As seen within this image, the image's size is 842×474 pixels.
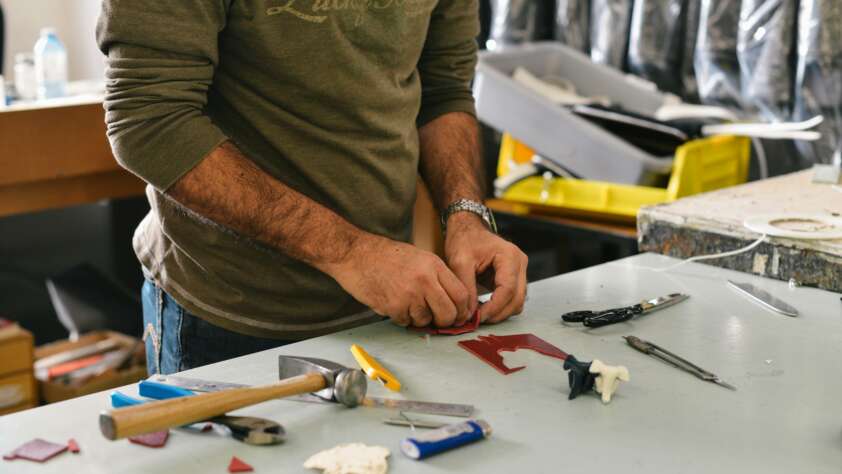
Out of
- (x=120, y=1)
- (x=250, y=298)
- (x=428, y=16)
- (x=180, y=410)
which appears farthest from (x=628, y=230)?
(x=180, y=410)

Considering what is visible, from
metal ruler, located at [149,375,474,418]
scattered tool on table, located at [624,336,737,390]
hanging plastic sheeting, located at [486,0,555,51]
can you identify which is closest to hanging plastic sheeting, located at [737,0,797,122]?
hanging plastic sheeting, located at [486,0,555,51]

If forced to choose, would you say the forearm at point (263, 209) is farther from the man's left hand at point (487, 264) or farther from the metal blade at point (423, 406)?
the metal blade at point (423, 406)

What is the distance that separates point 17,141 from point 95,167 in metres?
0.22

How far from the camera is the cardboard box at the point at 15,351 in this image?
94.7 inches

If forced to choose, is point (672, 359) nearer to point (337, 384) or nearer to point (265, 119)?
point (337, 384)

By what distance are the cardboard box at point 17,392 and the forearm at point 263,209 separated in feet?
5.06

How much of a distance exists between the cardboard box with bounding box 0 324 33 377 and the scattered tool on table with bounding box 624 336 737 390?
179 cm

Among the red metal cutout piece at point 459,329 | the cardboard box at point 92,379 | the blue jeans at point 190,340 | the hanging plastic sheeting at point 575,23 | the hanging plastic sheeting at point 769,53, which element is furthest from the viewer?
the hanging plastic sheeting at point 575,23

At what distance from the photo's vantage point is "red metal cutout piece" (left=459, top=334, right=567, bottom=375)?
1.03 m

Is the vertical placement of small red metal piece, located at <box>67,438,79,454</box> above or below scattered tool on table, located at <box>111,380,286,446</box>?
below

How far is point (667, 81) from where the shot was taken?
2674 millimetres

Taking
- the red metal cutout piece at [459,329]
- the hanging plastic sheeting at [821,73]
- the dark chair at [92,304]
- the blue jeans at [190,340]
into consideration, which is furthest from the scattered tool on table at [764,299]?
the dark chair at [92,304]

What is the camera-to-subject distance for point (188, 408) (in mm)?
805

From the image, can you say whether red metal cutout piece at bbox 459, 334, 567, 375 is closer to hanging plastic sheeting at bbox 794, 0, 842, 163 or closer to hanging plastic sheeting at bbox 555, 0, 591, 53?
hanging plastic sheeting at bbox 794, 0, 842, 163
